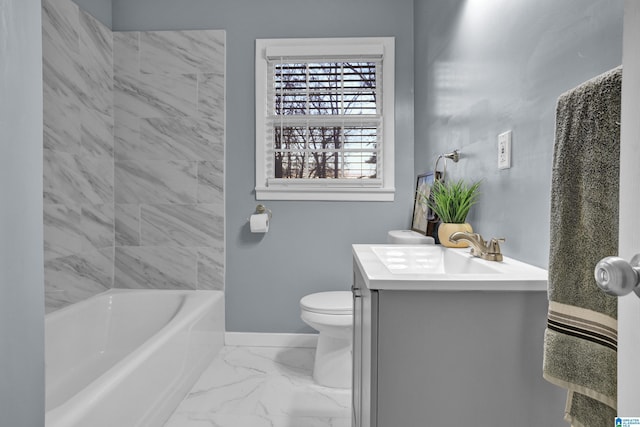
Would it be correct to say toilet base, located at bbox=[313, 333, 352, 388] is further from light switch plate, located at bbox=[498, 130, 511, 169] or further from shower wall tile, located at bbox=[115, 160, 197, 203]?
shower wall tile, located at bbox=[115, 160, 197, 203]

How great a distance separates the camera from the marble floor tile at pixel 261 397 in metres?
1.86

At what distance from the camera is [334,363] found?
219 centimetres

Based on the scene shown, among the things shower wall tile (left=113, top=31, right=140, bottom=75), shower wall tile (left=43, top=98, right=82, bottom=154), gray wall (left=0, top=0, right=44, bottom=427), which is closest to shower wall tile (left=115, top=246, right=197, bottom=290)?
shower wall tile (left=43, top=98, right=82, bottom=154)

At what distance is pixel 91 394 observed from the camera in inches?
49.9

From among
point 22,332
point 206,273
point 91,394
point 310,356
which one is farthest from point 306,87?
point 22,332

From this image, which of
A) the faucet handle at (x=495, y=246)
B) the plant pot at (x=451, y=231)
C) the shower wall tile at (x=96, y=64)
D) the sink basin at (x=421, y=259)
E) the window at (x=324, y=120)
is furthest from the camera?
the window at (x=324, y=120)

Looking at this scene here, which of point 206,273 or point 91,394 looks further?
point 206,273

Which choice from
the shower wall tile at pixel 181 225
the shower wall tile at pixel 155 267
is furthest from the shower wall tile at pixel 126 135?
the shower wall tile at pixel 155 267

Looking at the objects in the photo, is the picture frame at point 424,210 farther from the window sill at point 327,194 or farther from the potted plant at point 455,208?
the potted plant at point 455,208

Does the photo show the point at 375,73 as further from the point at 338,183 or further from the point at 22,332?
the point at 22,332

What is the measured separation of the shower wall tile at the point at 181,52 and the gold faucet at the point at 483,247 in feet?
6.92

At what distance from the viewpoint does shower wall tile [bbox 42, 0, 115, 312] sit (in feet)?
7.27

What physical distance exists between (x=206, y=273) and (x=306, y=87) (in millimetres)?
1460

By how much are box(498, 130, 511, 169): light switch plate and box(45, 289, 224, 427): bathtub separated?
1494mm
